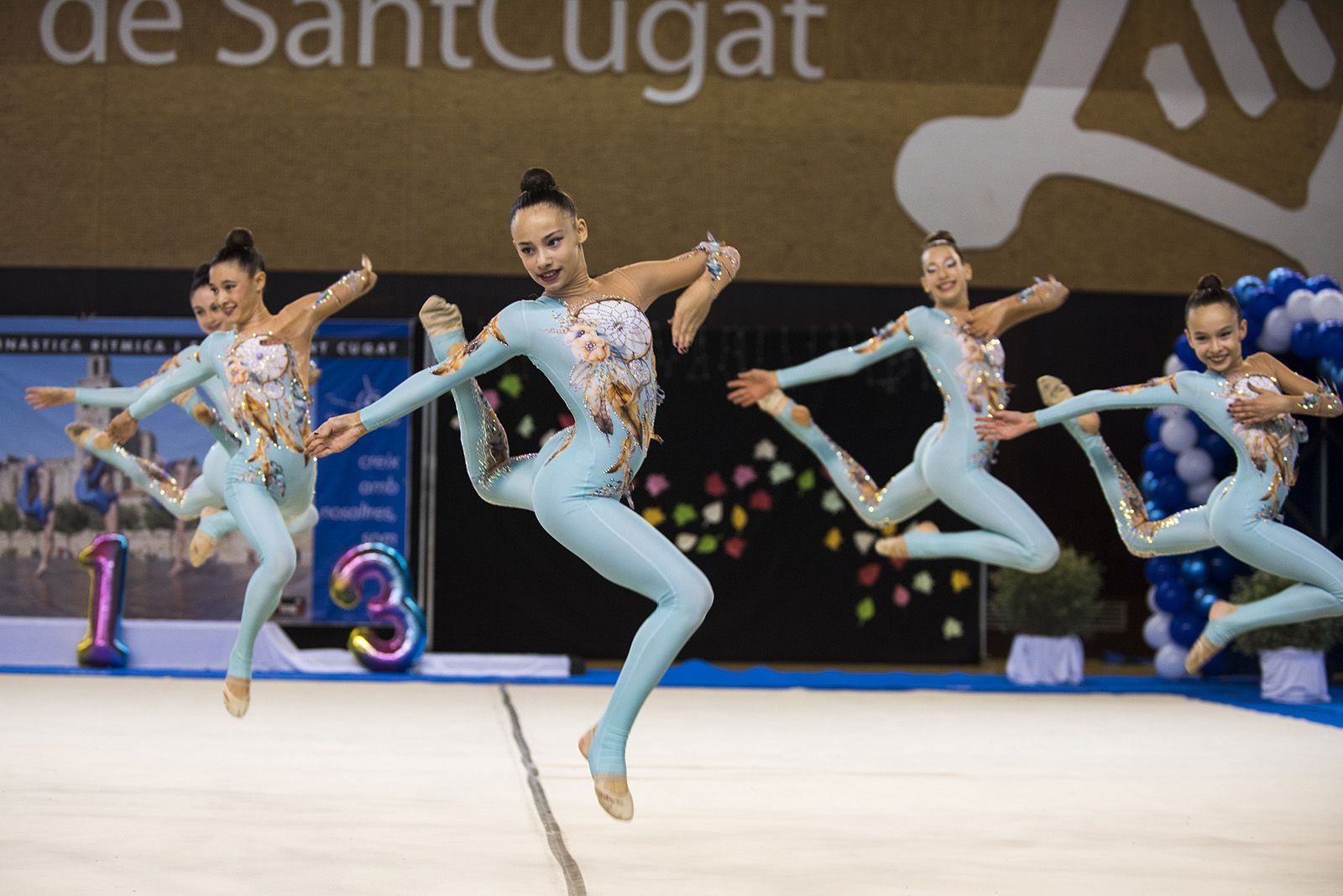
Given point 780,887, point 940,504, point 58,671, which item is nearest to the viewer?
point 780,887

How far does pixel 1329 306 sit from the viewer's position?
27.6 ft

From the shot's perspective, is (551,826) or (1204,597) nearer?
(551,826)

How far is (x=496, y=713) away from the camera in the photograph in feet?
Result: 23.4

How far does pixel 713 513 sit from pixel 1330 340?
3.89 m

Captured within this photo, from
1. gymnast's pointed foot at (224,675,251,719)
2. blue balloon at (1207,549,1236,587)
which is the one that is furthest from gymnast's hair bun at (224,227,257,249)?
blue balloon at (1207,549,1236,587)

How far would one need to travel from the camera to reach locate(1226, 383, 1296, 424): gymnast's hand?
210 inches

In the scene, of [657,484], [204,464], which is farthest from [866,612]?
[204,464]

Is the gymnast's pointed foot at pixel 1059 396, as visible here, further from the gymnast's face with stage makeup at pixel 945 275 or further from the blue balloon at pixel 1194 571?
the blue balloon at pixel 1194 571

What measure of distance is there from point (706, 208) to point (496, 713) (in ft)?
15.8

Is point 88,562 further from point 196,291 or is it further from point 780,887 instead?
point 780,887

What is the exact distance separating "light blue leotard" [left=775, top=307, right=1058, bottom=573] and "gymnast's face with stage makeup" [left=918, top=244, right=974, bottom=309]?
8 centimetres

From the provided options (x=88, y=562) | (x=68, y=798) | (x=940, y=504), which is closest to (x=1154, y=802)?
(x=68, y=798)

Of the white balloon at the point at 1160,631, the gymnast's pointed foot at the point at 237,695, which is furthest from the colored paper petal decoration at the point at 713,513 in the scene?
the gymnast's pointed foot at the point at 237,695

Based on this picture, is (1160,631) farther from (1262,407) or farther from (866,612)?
(1262,407)
